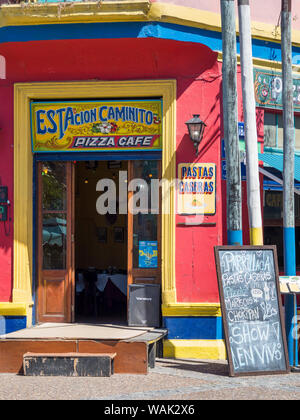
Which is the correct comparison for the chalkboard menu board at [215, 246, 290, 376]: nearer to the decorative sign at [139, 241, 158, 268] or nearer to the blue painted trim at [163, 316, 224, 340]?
the blue painted trim at [163, 316, 224, 340]

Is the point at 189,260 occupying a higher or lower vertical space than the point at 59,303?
higher

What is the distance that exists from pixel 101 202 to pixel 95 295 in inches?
135

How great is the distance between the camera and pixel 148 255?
35.3 ft

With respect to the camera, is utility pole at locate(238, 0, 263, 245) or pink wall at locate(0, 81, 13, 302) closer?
utility pole at locate(238, 0, 263, 245)

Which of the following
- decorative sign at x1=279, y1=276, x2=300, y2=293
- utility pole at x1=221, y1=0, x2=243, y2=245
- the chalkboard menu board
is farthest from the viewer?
decorative sign at x1=279, y1=276, x2=300, y2=293

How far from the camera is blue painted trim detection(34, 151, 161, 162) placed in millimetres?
10719

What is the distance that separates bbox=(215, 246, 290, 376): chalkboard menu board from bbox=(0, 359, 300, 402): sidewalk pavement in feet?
0.68

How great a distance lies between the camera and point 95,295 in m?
12.2

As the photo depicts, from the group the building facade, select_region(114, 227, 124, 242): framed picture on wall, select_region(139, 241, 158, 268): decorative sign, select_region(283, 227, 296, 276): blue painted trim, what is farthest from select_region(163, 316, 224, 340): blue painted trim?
select_region(114, 227, 124, 242): framed picture on wall

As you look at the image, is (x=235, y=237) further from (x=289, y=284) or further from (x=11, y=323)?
(x=11, y=323)

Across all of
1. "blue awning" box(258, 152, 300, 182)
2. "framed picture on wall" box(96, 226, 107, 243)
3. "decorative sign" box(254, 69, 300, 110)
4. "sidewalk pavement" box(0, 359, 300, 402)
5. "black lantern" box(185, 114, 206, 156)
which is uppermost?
"decorative sign" box(254, 69, 300, 110)

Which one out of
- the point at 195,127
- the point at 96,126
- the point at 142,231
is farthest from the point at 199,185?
the point at 96,126

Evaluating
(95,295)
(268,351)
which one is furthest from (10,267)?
(268,351)
